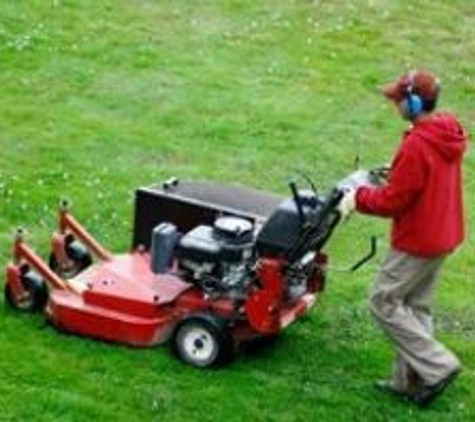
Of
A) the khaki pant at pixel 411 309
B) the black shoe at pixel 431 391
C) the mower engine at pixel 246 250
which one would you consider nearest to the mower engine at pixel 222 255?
the mower engine at pixel 246 250

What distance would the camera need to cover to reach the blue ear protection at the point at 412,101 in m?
8.67

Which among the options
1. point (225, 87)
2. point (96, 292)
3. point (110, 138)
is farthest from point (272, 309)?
point (225, 87)

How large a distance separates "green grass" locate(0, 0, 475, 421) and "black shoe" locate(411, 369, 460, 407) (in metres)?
0.08

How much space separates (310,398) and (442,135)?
1931 mm

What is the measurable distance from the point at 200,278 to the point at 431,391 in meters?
1.67

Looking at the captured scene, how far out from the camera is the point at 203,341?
9.46 meters

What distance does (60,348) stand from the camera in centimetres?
965

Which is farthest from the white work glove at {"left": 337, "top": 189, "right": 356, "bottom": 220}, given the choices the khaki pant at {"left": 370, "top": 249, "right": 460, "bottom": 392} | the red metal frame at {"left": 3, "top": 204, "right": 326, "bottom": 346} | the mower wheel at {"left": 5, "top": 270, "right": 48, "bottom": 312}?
the mower wheel at {"left": 5, "top": 270, "right": 48, "bottom": 312}

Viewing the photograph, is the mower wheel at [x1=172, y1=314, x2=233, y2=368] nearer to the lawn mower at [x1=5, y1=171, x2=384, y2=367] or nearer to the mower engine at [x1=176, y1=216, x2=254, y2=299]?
the lawn mower at [x1=5, y1=171, x2=384, y2=367]

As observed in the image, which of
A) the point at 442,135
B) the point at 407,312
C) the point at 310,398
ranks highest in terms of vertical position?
the point at 442,135

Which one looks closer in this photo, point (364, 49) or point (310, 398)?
point (310, 398)

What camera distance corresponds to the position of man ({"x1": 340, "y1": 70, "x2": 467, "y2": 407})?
28.4ft

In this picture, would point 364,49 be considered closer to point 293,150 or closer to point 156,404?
point 293,150

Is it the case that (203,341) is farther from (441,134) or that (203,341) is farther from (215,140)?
(215,140)
